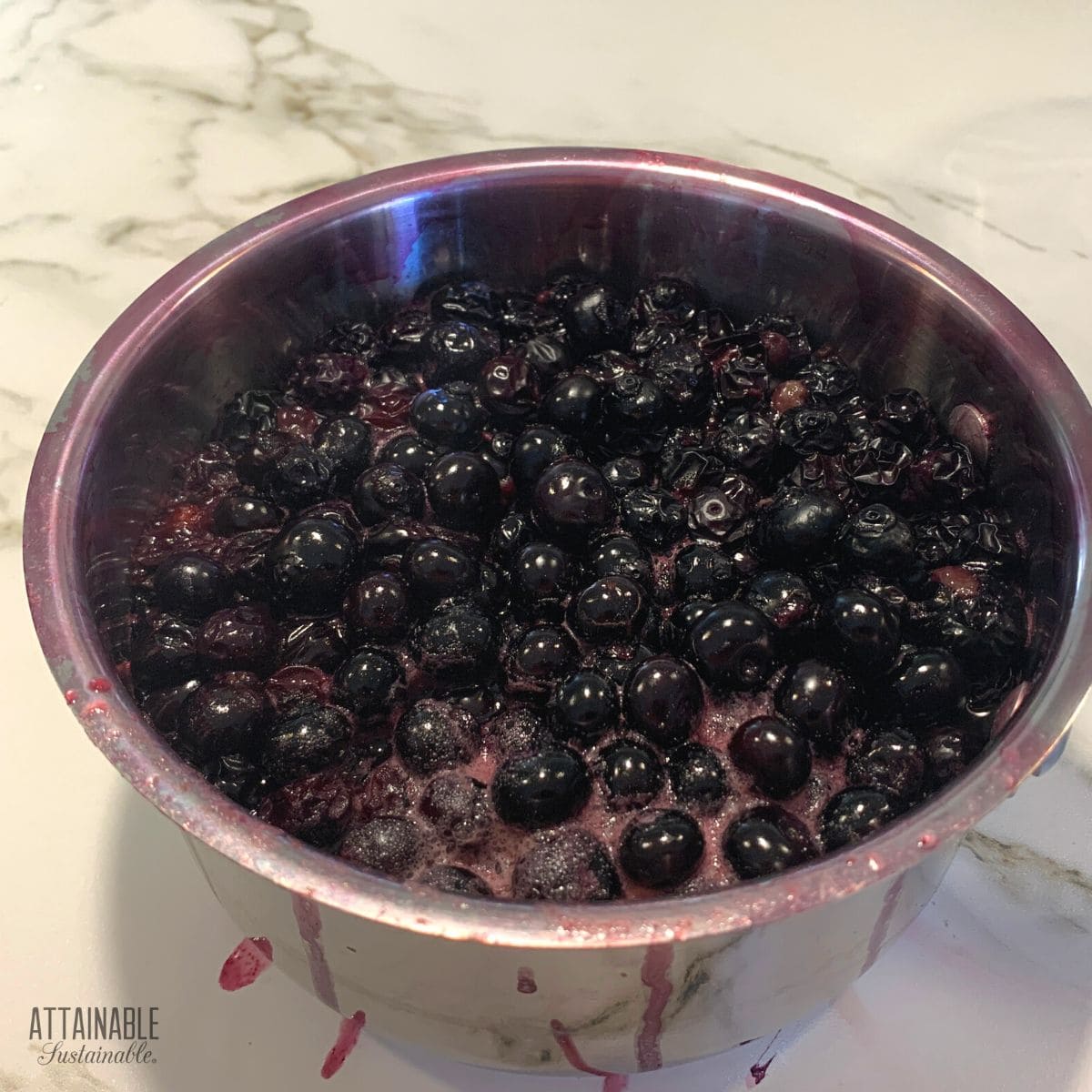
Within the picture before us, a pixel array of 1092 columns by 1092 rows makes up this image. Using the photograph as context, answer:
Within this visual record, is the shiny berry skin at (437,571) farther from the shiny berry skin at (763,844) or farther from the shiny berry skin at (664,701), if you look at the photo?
the shiny berry skin at (763,844)

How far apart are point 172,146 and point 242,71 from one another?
22 cm

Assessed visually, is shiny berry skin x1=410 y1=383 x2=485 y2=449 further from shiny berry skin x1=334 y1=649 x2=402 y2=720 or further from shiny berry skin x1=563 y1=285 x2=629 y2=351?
shiny berry skin x1=334 y1=649 x2=402 y2=720

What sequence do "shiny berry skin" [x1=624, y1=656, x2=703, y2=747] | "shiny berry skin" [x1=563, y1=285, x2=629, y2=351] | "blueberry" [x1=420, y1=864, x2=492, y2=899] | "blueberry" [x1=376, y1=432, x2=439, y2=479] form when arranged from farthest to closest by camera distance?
"shiny berry skin" [x1=563, y1=285, x2=629, y2=351], "blueberry" [x1=376, y1=432, x2=439, y2=479], "shiny berry skin" [x1=624, y1=656, x2=703, y2=747], "blueberry" [x1=420, y1=864, x2=492, y2=899]

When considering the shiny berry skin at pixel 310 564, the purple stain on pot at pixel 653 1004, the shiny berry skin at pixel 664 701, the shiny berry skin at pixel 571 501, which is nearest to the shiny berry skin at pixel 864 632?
the shiny berry skin at pixel 664 701

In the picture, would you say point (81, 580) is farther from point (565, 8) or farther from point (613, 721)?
point (565, 8)

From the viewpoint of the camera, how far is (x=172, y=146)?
1669 millimetres

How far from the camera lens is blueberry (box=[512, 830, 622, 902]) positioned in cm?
72

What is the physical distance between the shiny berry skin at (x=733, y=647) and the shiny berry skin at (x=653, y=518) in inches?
5.0

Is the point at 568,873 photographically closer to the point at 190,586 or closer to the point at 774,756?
the point at 774,756

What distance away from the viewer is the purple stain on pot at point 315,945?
0.60 metres

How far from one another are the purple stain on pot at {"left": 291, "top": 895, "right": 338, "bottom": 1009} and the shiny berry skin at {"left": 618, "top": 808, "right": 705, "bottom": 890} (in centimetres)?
23

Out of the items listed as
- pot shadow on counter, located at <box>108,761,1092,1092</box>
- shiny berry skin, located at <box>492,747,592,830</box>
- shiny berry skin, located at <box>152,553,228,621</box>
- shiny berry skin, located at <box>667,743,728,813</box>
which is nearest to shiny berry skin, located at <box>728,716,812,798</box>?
shiny berry skin, located at <box>667,743,728,813</box>

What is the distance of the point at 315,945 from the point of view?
66cm

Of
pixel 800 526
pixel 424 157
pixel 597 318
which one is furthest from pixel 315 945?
pixel 424 157
